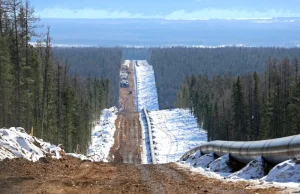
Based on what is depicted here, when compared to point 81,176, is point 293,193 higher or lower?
higher

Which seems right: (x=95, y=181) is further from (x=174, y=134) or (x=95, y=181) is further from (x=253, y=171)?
(x=174, y=134)

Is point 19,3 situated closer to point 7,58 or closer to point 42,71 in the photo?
point 7,58

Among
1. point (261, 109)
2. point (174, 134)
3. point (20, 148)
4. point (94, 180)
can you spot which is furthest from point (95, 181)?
point (174, 134)

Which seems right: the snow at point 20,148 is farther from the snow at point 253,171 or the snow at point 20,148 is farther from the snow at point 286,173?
the snow at point 286,173

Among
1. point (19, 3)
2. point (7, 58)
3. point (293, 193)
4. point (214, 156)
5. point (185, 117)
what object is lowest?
point (185, 117)

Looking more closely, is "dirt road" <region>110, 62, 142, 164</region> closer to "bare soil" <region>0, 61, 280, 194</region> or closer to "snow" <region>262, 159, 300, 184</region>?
"bare soil" <region>0, 61, 280, 194</region>

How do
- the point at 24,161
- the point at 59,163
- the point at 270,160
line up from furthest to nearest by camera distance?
the point at 59,163
the point at 24,161
the point at 270,160

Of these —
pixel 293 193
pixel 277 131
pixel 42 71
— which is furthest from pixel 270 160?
pixel 277 131
